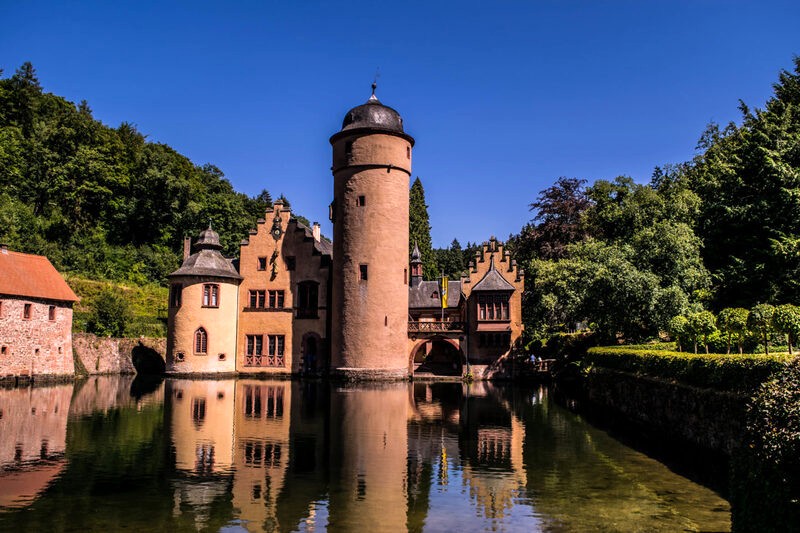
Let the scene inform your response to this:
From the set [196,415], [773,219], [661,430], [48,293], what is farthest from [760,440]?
[48,293]

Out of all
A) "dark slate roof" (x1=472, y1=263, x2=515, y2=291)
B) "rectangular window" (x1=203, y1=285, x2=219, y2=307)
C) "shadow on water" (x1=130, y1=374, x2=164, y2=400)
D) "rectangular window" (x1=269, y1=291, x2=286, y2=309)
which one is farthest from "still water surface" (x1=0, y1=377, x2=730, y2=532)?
"rectangular window" (x1=269, y1=291, x2=286, y2=309)

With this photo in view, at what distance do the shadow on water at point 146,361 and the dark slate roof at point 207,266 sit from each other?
6.22 m

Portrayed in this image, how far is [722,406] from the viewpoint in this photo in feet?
47.3

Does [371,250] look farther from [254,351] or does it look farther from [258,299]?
[254,351]

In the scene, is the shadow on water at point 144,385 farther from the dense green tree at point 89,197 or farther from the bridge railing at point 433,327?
the bridge railing at point 433,327

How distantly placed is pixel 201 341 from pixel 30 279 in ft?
35.2

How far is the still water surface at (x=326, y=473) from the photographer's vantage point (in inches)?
397

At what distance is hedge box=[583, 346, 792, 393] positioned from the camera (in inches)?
498

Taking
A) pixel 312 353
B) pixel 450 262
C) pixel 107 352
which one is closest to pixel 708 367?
pixel 312 353

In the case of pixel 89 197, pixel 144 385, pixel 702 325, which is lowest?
pixel 144 385

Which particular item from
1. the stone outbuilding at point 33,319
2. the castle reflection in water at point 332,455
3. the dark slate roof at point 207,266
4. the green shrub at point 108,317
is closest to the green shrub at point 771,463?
the castle reflection in water at point 332,455

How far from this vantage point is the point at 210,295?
41.5 meters

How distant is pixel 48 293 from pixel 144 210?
→ 27.6 m

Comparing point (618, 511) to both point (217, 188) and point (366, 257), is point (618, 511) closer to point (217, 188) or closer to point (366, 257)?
point (366, 257)
